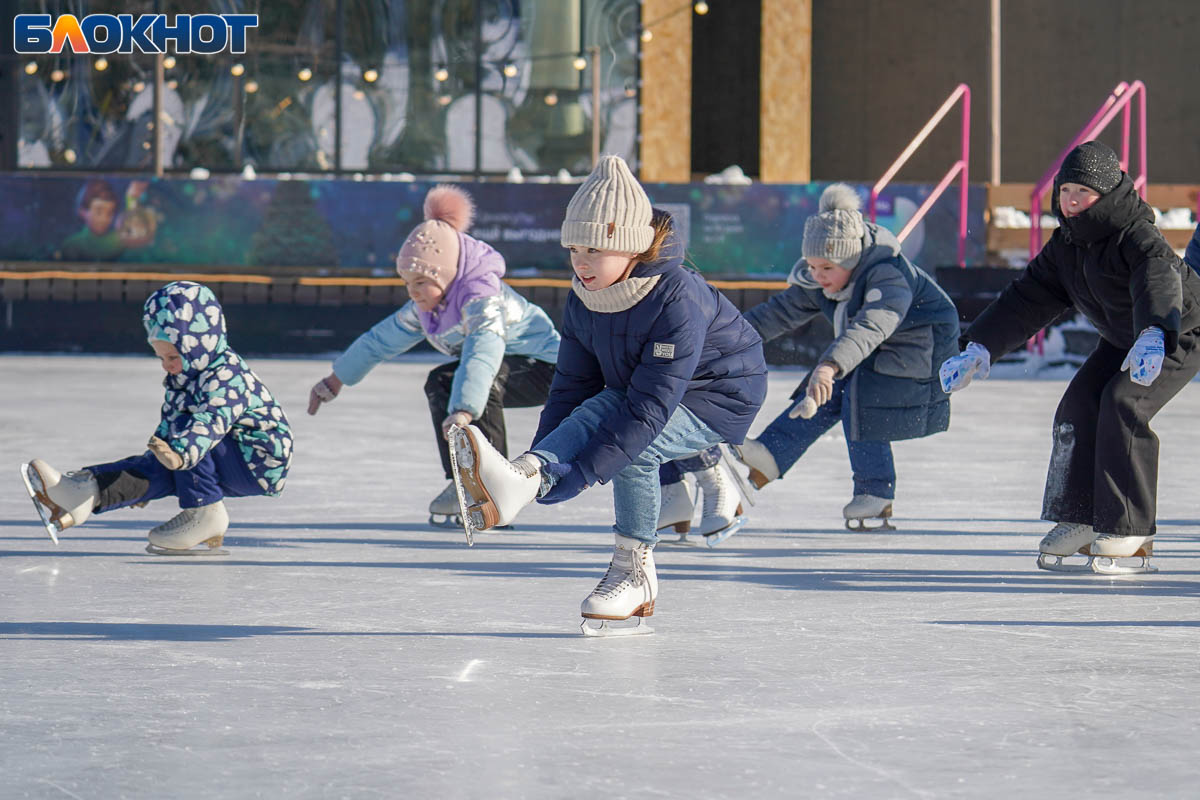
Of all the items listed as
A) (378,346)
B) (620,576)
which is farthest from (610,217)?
(378,346)

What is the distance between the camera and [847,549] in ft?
19.6

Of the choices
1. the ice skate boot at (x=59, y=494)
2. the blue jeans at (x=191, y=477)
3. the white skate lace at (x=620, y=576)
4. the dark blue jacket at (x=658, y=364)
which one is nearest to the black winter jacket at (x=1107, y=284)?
the dark blue jacket at (x=658, y=364)

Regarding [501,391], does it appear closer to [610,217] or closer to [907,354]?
[907,354]

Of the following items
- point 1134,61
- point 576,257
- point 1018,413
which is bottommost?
point 1018,413

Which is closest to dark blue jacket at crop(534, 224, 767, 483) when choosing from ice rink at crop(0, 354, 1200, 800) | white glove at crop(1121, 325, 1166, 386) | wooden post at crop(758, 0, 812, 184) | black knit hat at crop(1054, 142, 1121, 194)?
ice rink at crop(0, 354, 1200, 800)

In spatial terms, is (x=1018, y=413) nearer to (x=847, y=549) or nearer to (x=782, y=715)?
(x=847, y=549)

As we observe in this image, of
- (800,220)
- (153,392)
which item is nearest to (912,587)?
(153,392)

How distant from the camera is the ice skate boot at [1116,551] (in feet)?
17.9

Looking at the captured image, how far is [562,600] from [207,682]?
50.8 inches

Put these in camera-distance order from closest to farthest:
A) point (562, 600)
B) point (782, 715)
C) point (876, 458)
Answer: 1. point (782, 715)
2. point (562, 600)
3. point (876, 458)

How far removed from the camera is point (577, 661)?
4.16 metres

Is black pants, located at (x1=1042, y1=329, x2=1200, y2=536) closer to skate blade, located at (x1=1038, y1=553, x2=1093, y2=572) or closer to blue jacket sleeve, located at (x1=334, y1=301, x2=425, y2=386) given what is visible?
skate blade, located at (x1=1038, y1=553, x2=1093, y2=572)

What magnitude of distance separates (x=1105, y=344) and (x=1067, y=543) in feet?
1.92

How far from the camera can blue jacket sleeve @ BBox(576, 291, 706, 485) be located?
14.1 feet
